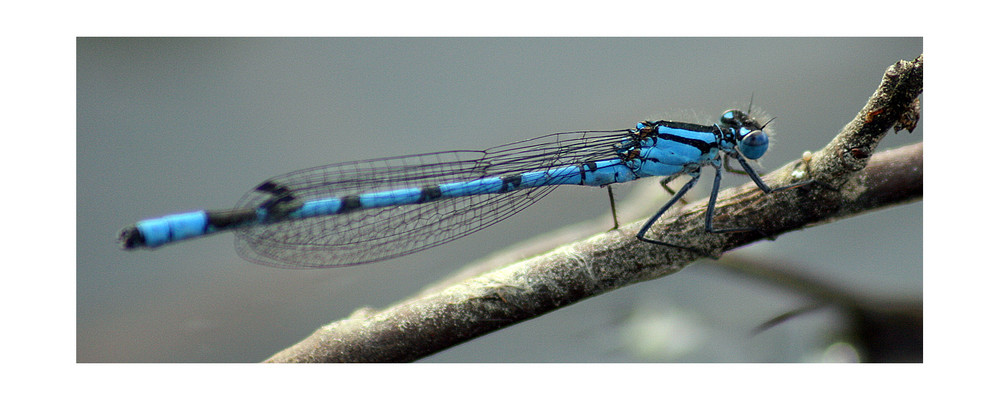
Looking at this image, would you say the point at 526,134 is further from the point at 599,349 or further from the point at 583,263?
the point at 599,349

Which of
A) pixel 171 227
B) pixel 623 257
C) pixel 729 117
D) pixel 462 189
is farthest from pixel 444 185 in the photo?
pixel 729 117

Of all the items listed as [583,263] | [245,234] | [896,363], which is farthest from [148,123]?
[896,363]

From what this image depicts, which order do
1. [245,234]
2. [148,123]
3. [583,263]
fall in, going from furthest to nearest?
[148,123], [245,234], [583,263]

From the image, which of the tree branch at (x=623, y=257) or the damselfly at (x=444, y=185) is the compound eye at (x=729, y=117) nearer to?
the damselfly at (x=444, y=185)

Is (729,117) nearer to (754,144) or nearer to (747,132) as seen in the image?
(747,132)

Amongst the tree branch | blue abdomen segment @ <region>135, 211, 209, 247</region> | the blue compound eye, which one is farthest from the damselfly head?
blue abdomen segment @ <region>135, 211, 209, 247</region>
